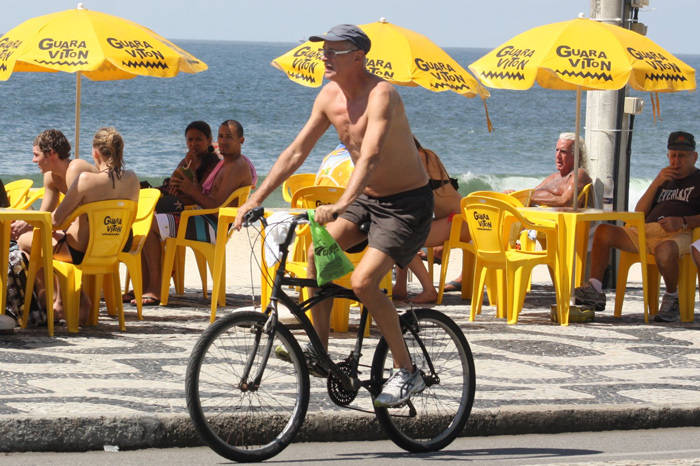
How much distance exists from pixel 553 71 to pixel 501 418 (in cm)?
376

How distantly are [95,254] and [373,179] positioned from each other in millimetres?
3382

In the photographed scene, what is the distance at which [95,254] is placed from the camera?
845 centimetres

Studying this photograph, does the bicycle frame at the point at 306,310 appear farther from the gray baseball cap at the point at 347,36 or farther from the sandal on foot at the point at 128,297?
the sandal on foot at the point at 128,297

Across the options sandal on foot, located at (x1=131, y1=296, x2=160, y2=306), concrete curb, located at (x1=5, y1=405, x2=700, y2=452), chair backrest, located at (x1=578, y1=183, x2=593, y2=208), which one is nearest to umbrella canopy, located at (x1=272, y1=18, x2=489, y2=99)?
chair backrest, located at (x1=578, y1=183, x2=593, y2=208)

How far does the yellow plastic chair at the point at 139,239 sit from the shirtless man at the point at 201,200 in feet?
1.23

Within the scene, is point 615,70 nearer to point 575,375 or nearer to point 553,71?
point 553,71

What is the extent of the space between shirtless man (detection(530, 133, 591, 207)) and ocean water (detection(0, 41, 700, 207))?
17138mm

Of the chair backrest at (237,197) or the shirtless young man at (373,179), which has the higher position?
the shirtless young man at (373,179)

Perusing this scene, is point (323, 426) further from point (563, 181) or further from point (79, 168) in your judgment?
point (563, 181)

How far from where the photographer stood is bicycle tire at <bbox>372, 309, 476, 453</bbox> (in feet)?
18.7

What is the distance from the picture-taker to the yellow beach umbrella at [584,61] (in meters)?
9.12

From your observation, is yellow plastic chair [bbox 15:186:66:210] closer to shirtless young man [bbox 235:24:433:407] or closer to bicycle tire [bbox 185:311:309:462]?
shirtless young man [bbox 235:24:433:407]

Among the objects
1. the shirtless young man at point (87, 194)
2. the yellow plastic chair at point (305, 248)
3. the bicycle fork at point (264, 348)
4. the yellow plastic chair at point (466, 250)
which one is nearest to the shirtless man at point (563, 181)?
the yellow plastic chair at point (466, 250)

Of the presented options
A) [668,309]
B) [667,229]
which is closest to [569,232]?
[667,229]
